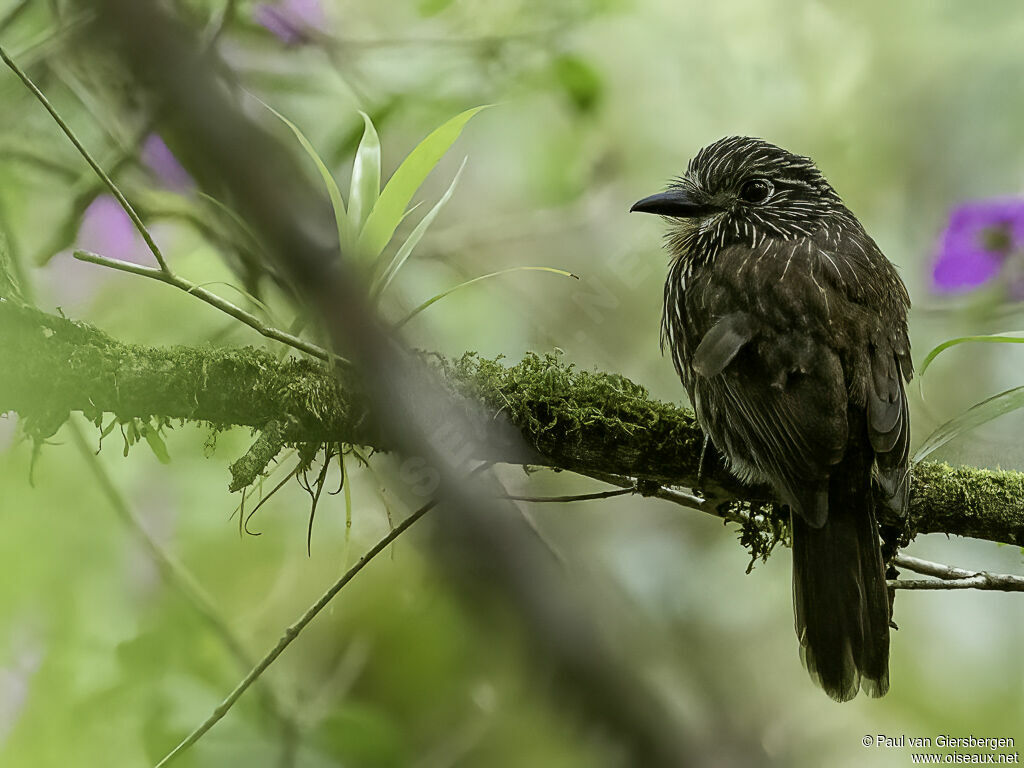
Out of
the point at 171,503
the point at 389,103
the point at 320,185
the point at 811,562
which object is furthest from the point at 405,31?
the point at 811,562

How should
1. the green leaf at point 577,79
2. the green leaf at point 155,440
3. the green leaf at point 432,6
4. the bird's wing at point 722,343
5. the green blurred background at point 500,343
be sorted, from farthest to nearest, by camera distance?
the green leaf at point 577,79
the green leaf at point 432,6
the green blurred background at point 500,343
the bird's wing at point 722,343
the green leaf at point 155,440

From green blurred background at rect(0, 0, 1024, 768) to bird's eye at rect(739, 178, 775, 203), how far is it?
452 mm

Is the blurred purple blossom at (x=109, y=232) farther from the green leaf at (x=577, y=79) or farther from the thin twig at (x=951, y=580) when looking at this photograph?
the thin twig at (x=951, y=580)

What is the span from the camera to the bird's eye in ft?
5.32

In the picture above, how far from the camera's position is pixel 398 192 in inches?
48.7

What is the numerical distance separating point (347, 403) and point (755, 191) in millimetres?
906

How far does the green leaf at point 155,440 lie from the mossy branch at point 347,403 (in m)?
0.04

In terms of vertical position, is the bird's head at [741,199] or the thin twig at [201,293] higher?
the bird's head at [741,199]

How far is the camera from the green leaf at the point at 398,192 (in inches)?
47.0

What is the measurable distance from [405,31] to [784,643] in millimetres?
1560

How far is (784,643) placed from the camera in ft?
6.36

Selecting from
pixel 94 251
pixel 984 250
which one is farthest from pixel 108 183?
pixel 984 250

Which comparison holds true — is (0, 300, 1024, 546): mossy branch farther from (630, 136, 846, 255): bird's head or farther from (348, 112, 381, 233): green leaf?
(630, 136, 846, 255): bird's head
